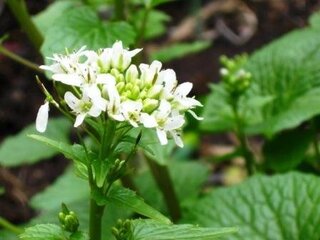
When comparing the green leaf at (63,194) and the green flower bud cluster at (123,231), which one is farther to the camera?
the green leaf at (63,194)

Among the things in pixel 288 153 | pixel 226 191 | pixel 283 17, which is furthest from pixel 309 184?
pixel 283 17

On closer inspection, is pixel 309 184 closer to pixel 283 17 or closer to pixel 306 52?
pixel 306 52

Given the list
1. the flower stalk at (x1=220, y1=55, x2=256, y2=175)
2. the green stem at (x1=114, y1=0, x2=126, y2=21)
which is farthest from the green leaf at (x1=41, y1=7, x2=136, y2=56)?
the flower stalk at (x1=220, y1=55, x2=256, y2=175)

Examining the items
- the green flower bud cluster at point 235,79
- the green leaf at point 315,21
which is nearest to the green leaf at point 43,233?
the green flower bud cluster at point 235,79

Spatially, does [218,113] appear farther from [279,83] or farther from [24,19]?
[24,19]

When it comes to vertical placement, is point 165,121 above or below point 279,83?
above

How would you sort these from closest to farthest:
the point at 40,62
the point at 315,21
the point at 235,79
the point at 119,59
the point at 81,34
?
1. the point at 119,59
2. the point at 81,34
3. the point at 235,79
4. the point at 315,21
5. the point at 40,62

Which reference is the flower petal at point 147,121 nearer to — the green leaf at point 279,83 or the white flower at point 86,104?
the white flower at point 86,104

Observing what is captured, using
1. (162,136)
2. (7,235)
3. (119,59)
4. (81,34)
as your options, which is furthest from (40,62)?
(162,136)
